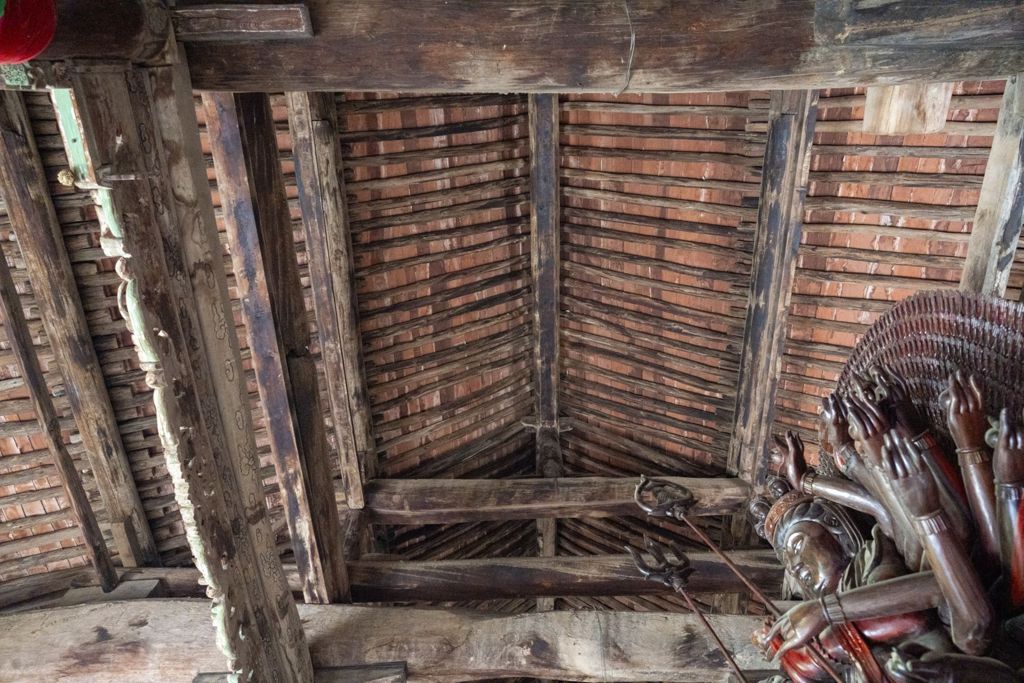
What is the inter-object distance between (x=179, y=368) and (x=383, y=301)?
6.95ft

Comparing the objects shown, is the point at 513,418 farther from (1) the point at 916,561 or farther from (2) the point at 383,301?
(1) the point at 916,561

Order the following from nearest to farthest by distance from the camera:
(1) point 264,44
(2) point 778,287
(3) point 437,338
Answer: (1) point 264,44, (2) point 778,287, (3) point 437,338

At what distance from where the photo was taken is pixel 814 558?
1822mm

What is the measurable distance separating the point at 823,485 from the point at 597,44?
1.41 metres

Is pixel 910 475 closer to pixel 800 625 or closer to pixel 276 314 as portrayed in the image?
pixel 800 625

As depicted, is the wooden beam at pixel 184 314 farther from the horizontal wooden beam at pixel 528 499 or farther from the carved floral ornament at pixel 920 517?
the horizontal wooden beam at pixel 528 499

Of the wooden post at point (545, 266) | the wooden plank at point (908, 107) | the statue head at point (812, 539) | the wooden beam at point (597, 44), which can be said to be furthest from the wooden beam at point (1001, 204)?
the wooden post at point (545, 266)

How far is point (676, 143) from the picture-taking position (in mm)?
3717

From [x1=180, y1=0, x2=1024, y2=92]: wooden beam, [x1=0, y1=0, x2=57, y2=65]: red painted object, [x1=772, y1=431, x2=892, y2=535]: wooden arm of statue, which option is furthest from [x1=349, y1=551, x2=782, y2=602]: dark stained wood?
[x1=0, y1=0, x2=57, y2=65]: red painted object

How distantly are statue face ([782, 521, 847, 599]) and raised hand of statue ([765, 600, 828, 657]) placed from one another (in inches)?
6.8

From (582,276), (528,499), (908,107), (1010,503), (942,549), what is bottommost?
(528,499)

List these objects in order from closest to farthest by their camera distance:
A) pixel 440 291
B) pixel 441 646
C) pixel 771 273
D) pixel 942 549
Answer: pixel 942 549 → pixel 441 646 → pixel 771 273 → pixel 440 291

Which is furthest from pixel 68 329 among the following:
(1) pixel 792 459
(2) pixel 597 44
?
(1) pixel 792 459

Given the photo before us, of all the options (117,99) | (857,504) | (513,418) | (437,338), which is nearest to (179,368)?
(117,99)
